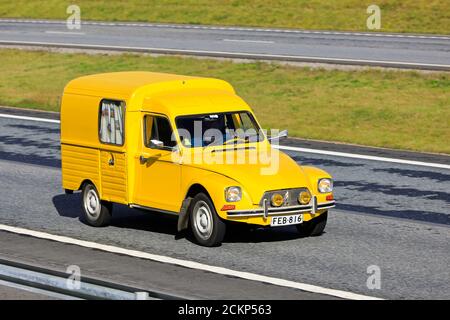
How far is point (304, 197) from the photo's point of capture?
1341cm

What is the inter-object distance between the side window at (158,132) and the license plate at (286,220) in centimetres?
179

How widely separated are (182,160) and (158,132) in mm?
729

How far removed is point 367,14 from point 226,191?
94.0 feet

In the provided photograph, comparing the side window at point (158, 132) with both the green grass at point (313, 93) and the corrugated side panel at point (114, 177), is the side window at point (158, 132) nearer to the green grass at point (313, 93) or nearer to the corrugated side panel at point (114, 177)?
the corrugated side panel at point (114, 177)

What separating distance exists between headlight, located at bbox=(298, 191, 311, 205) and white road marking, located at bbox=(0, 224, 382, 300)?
1.64 m

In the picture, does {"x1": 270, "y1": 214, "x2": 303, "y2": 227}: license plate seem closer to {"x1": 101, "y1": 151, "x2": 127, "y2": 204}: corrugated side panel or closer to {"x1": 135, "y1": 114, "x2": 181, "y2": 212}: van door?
{"x1": 135, "y1": 114, "x2": 181, "y2": 212}: van door

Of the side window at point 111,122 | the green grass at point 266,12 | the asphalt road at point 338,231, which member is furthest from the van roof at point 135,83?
the green grass at point 266,12

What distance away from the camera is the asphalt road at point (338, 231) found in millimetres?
12133

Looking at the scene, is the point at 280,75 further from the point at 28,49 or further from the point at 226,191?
the point at 226,191

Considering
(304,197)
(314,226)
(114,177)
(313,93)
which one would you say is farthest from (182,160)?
(313,93)

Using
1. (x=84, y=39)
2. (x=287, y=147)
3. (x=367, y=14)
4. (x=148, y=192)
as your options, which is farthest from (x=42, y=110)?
(x=367, y=14)

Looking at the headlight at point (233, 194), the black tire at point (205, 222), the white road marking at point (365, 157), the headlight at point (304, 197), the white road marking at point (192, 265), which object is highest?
the headlight at point (233, 194)

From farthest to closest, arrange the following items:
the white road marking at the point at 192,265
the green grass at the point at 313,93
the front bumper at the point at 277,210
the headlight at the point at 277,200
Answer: the green grass at the point at 313,93 < the headlight at the point at 277,200 < the front bumper at the point at 277,210 < the white road marking at the point at 192,265

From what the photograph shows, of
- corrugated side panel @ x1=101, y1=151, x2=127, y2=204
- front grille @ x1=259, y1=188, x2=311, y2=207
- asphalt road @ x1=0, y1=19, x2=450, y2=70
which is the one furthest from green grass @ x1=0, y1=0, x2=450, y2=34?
front grille @ x1=259, y1=188, x2=311, y2=207
